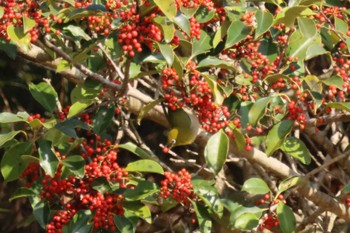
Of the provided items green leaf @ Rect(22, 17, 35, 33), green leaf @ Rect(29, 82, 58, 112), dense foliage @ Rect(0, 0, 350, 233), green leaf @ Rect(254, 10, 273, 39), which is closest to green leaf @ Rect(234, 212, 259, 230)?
dense foliage @ Rect(0, 0, 350, 233)

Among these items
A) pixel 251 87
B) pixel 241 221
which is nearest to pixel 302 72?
pixel 251 87

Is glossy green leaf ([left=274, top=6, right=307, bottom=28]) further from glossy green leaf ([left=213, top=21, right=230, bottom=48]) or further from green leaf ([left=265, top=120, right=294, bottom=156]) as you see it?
green leaf ([left=265, top=120, right=294, bottom=156])

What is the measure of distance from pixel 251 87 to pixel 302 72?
6.0 inches

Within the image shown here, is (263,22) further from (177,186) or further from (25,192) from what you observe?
(25,192)

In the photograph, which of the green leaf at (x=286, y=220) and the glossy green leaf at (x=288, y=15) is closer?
the glossy green leaf at (x=288, y=15)

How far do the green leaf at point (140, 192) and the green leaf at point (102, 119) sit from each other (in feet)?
0.58

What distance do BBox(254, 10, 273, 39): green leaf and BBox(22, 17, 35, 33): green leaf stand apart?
0.55 m

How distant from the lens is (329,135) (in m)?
3.57

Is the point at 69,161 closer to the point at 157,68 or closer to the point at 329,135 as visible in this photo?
the point at 157,68

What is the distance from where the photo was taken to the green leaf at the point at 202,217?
90.9 inches

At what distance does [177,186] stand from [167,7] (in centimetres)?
61

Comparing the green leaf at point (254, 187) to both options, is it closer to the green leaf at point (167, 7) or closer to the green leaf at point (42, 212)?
the green leaf at point (42, 212)

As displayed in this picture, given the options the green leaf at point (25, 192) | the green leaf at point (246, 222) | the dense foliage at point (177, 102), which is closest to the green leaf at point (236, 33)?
the dense foliage at point (177, 102)

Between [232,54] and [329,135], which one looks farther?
[329,135]
